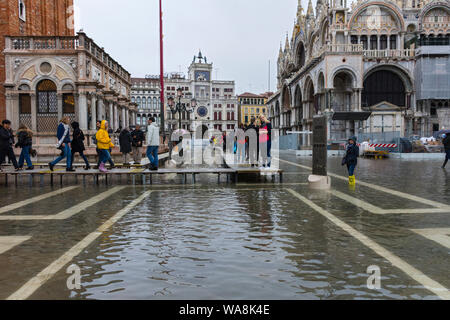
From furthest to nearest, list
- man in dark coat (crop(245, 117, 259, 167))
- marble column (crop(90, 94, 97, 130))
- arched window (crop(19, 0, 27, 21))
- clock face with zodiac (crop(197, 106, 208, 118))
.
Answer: clock face with zodiac (crop(197, 106, 208, 118))
arched window (crop(19, 0, 27, 21))
marble column (crop(90, 94, 97, 130))
man in dark coat (crop(245, 117, 259, 167))

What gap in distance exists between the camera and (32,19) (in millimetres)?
31047

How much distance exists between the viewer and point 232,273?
171 inches

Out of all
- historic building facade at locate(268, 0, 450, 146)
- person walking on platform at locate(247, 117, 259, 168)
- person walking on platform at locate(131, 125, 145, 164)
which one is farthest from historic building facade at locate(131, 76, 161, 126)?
person walking on platform at locate(247, 117, 259, 168)

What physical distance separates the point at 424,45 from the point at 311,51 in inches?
523

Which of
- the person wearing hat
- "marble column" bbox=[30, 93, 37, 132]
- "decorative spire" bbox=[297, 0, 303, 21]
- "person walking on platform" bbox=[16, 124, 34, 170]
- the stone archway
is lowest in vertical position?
the person wearing hat

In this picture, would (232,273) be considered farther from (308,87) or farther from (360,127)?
(308,87)

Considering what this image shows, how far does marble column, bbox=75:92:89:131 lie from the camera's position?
26.0 meters

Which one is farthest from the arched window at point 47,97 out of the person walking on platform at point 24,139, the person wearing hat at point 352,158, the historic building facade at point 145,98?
the historic building facade at point 145,98

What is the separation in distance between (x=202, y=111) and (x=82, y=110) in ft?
295

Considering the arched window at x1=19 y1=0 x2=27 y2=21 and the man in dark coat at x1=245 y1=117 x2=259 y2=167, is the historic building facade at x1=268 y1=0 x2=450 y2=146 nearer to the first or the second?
the man in dark coat at x1=245 y1=117 x2=259 y2=167

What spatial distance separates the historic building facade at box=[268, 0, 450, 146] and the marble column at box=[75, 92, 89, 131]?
→ 2179cm

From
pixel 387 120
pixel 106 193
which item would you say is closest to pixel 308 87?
pixel 387 120

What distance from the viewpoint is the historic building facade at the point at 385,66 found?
127ft

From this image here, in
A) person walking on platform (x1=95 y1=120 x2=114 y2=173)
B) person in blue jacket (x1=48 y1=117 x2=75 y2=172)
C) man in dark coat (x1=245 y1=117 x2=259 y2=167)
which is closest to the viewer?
person in blue jacket (x1=48 y1=117 x2=75 y2=172)
